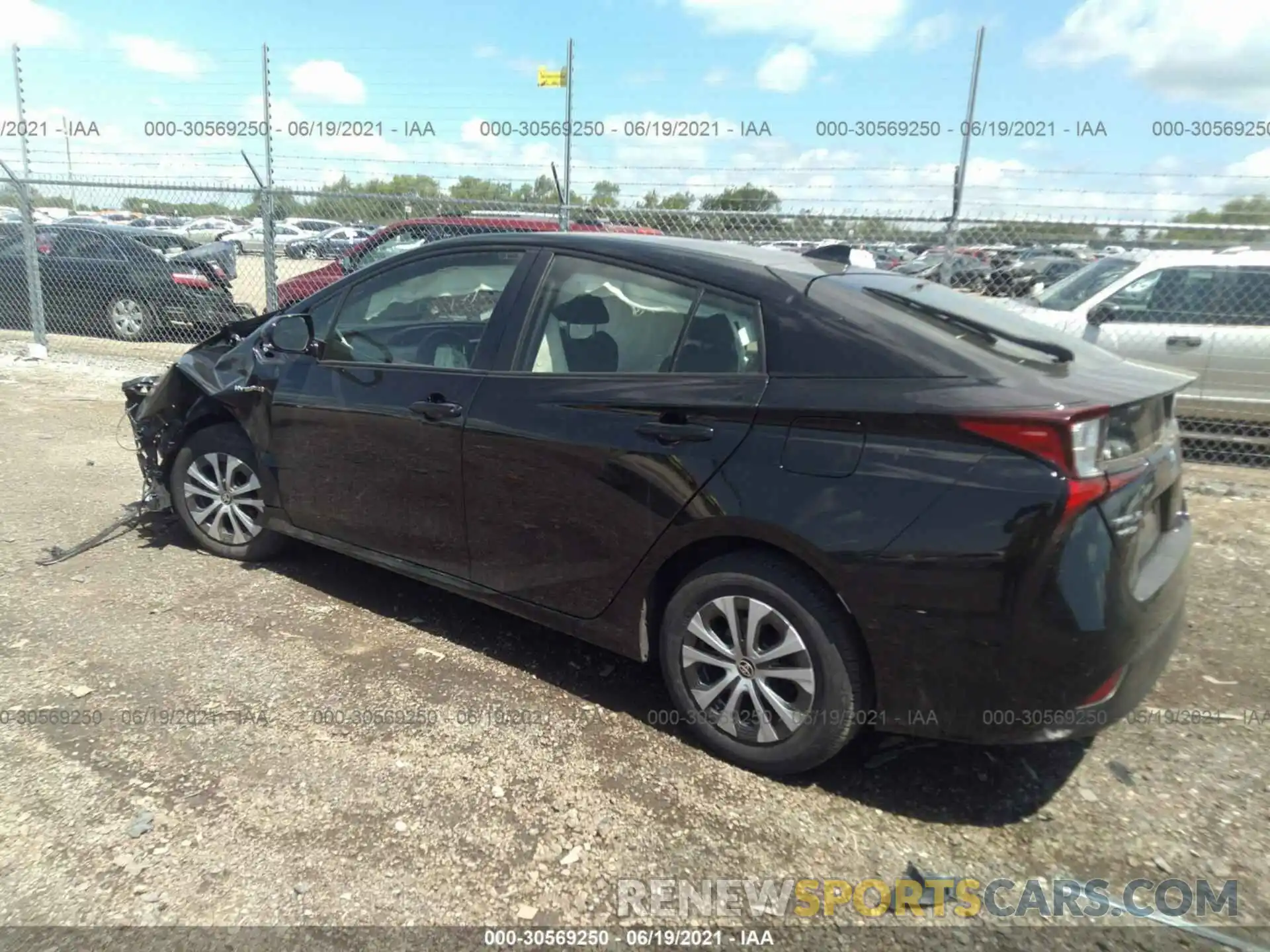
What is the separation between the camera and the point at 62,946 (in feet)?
6.84

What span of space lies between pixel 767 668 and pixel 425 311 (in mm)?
2229

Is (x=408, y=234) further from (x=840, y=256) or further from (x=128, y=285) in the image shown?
(x=840, y=256)

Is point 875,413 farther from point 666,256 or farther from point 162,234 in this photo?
point 162,234

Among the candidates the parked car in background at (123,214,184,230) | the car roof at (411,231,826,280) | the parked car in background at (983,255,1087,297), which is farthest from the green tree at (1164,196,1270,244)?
the parked car in background at (123,214,184,230)

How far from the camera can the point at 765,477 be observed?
267 centimetres

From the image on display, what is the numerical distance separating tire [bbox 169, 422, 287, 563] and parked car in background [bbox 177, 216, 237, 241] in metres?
9.47

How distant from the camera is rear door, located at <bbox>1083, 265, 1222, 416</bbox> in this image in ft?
23.0

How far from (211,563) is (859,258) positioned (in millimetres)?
3453

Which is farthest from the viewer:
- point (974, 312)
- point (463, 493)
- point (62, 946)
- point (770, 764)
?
point (463, 493)

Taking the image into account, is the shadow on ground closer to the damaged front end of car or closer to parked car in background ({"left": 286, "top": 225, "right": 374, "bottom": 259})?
the damaged front end of car

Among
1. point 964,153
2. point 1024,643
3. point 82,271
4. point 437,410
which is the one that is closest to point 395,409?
point 437,410

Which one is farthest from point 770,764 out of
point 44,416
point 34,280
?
point 34,280

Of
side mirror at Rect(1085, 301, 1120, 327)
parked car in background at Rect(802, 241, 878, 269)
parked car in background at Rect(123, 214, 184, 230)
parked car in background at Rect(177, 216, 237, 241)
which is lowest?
side mirror at Rect(1085, 301, 1120, 327)

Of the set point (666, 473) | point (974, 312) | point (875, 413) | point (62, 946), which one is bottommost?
point (62, 946)
